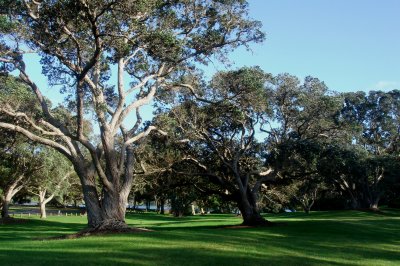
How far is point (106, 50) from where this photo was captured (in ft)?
65.5

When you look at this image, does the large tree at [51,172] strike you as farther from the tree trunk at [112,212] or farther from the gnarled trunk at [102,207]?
the tree trunk at [112,212]

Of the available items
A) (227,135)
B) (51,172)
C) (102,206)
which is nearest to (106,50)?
(102,206)

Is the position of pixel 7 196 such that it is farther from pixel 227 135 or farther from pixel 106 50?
pixel 106 50

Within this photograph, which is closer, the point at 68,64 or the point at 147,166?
the point at 68,64

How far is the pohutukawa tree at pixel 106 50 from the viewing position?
17.5 m

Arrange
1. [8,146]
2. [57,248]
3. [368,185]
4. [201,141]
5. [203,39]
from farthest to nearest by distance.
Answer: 1. [368,185]
2. [8,146]
3. [201,141]
4. [203,39]
5. [57,248]

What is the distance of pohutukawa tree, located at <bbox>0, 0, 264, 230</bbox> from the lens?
57.4 ft

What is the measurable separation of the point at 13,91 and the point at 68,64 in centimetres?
865

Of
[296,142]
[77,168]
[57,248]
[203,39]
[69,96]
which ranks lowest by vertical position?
[57,248]

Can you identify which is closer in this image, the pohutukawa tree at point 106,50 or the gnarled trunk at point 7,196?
the pohutukawa tree at point 106,50

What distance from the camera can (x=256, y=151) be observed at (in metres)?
35.1

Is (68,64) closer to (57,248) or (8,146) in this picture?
(57,248)

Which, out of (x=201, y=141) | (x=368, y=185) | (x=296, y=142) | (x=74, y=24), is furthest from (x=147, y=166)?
(x=368, y=185)

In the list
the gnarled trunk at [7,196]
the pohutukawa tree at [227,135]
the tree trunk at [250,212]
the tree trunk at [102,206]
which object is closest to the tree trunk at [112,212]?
the tree trunk at [102,206]
